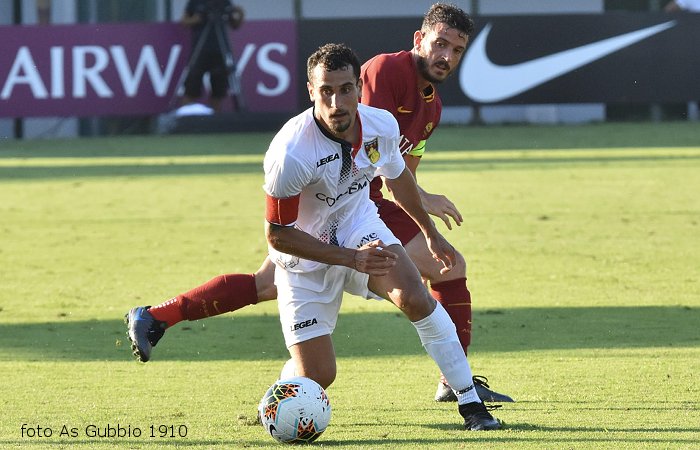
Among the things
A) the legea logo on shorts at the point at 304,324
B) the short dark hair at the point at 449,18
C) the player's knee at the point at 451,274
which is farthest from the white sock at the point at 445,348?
the short dark hair at the point at 449,18

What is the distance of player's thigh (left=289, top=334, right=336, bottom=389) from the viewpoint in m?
6.13

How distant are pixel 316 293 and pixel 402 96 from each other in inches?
52.9

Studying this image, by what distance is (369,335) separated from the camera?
8430mm

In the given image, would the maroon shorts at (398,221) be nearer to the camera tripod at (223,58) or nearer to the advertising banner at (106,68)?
the camera tripod at (223,58)

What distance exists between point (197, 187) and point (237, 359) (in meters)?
8.72

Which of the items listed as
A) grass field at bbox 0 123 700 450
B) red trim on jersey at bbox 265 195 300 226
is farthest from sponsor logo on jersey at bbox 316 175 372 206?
grass field at bbox 0 123 700 450

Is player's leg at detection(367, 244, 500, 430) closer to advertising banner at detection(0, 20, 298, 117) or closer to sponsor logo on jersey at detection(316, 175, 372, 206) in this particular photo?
sponsor logo on jersey at detection(316, 175, 372, 206)

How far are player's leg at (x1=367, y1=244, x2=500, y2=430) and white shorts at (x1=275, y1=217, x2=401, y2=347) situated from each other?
0.22 meters

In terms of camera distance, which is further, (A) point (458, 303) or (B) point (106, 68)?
(B) point (106, 68)

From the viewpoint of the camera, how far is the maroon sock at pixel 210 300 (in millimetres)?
6695

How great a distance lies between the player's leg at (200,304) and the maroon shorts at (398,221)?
27.3 inches

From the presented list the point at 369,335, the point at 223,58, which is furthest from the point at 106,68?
the point at 369,335

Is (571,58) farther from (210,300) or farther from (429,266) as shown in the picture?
(210,300)

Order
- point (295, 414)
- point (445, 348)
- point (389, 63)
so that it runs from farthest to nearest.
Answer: point (389, 63), point (445, 348), point (295, 414)
